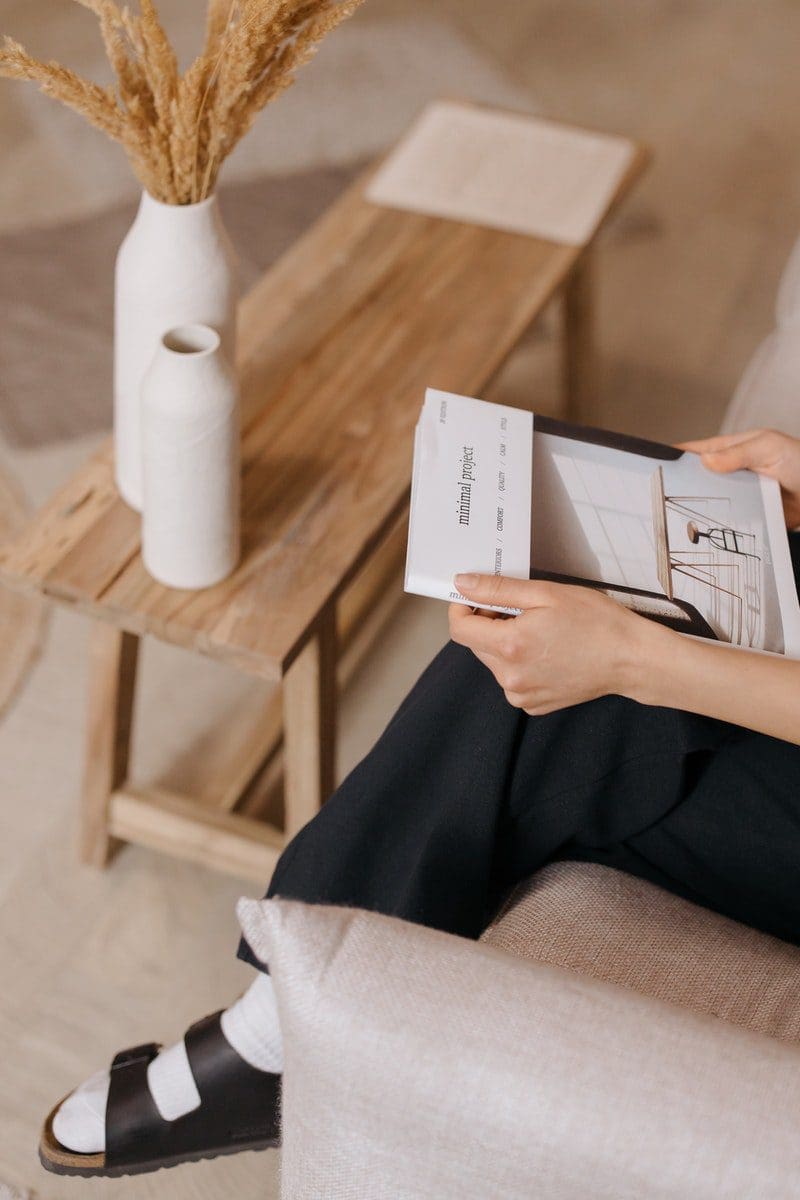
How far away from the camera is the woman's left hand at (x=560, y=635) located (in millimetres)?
862

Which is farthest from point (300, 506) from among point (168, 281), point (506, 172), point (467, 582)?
point (506, 172)

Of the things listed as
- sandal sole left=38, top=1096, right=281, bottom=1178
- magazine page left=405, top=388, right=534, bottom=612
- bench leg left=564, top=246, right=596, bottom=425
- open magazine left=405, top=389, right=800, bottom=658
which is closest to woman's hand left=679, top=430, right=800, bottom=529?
open magazine left=405, top=389, right=800, bottom=658

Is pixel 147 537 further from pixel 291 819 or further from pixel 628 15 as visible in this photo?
pixel 628 15

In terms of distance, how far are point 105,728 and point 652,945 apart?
65 centimetres

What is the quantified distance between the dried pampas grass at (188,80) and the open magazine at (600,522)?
28 centimetres

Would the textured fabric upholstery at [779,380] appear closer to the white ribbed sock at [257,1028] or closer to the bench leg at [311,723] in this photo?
the bench leg at [311,723]

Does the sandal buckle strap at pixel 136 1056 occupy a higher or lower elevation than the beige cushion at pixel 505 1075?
lower

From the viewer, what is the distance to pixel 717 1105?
0.59m

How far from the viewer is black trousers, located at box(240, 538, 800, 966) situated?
3.08ft

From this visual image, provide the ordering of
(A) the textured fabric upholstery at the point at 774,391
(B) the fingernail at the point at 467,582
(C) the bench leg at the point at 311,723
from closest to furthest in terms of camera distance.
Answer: (B) the fingernail at the point at 467,582 < (C) the bench leg at the point at 311,723 < (A) the textured fabric upholstery at the point at 774,391

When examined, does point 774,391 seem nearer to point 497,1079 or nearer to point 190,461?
point 190,461

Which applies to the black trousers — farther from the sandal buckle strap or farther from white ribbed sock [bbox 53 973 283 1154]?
the sandal buckle strap

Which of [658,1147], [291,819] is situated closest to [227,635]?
[291,819]

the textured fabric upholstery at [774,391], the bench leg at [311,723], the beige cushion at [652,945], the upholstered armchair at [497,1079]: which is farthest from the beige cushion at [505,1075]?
the textured fabric upholstery at [774,391]
